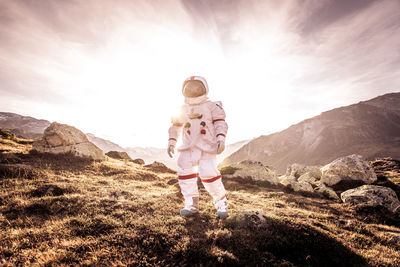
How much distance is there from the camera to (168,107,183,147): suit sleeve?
6.16 metres

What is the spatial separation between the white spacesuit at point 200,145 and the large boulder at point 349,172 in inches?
512

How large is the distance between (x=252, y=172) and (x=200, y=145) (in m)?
11.3

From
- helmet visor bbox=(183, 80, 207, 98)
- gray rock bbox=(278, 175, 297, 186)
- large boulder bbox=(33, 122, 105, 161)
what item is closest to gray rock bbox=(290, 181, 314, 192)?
gray rock bbox=(278, 175, 297, 186)

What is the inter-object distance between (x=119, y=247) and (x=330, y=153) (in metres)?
145

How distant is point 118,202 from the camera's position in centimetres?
626

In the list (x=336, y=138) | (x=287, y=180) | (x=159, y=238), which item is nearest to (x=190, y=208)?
(x=159, y=238)

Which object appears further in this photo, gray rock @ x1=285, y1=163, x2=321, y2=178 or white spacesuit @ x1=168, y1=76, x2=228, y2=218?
gray rock @ x1=285, y1=163, x2=321, y2=178

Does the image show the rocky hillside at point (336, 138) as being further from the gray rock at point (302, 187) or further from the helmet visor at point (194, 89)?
the helmet visor at point (194, 89)

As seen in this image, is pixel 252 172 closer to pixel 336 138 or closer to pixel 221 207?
pixel 221 207

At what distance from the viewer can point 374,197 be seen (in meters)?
8.56

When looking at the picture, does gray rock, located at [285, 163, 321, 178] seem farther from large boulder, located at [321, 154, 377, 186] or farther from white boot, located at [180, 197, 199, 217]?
white boot, located at [180, 197, 199, 217]

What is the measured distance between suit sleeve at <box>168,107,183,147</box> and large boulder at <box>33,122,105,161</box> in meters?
14.2

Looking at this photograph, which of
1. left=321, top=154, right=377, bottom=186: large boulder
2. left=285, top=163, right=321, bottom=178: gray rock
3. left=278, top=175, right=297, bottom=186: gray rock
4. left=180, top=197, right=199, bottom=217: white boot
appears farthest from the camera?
left=285, top=163, right=321, bottom=178: gray rock

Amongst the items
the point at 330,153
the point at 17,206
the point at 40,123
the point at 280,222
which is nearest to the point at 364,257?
the point at 280,222
